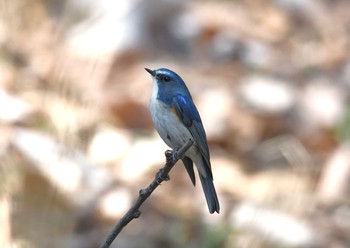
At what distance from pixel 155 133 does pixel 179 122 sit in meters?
2.91

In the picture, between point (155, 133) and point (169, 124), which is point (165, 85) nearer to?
point (169, 124)

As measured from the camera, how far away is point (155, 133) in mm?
5949

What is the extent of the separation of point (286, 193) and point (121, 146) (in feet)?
3.43

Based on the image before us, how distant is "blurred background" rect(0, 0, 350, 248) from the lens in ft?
15.3

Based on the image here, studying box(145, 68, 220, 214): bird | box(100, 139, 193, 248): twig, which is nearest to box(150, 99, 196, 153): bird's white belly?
box(145, 68, 220, 214): bird

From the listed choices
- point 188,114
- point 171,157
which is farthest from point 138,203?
point 188,114

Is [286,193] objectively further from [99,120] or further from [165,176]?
[165,176]

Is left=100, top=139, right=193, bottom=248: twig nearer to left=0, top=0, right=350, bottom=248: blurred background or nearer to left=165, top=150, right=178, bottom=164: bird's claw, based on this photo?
left=165, top=150, right=178, bottom=164: bird's claw

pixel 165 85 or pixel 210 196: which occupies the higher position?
pixel 165 85

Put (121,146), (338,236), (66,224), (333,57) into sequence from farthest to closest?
(333,57)
(121,146)
(338,236)
(66,224)

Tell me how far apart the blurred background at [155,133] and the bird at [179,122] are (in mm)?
597

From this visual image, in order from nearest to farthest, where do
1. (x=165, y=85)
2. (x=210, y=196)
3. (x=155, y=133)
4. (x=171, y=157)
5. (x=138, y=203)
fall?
1. (x=138, y=203)
2. (x=171, y=157)
3. (x=210, y=196)
4. (x=165, y=85)
5. (x=155, y=133)

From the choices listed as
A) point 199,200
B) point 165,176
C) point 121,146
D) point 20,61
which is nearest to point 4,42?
point 20,61

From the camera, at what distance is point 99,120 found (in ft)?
19.3
